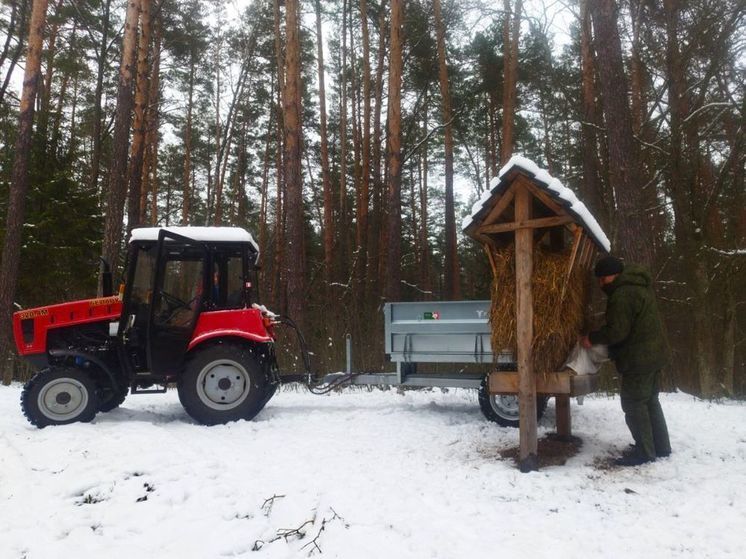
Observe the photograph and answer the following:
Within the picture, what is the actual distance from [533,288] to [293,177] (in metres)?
7.31

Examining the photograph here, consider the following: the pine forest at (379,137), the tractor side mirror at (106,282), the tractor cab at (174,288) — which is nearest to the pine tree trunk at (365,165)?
the pine forest at (379,137)

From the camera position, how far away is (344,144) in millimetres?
22016

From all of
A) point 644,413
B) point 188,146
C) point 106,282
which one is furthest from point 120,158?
point 188,146

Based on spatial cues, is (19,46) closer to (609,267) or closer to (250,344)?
(250,344)

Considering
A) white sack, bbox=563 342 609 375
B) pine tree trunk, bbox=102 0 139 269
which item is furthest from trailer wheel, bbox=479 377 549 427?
pine tree trunk, bbox=102 0 139 269

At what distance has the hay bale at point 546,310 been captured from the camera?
4.81 metres

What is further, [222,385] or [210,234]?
[210,234]

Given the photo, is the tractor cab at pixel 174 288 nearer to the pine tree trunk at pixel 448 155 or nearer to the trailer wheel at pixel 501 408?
the trailer wheel at pixel 501 408

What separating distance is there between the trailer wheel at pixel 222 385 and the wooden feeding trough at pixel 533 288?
2.75 meters

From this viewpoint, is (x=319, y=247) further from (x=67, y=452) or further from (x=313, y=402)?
(x=67, y=452)

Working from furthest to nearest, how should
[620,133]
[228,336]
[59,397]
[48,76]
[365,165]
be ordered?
[48,76], [365,165], [620,133], [228,336], [59,397]

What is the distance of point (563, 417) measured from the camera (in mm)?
5695

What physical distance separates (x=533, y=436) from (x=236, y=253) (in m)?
4.01

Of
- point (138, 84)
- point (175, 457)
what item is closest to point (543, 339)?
point (175, 457)
